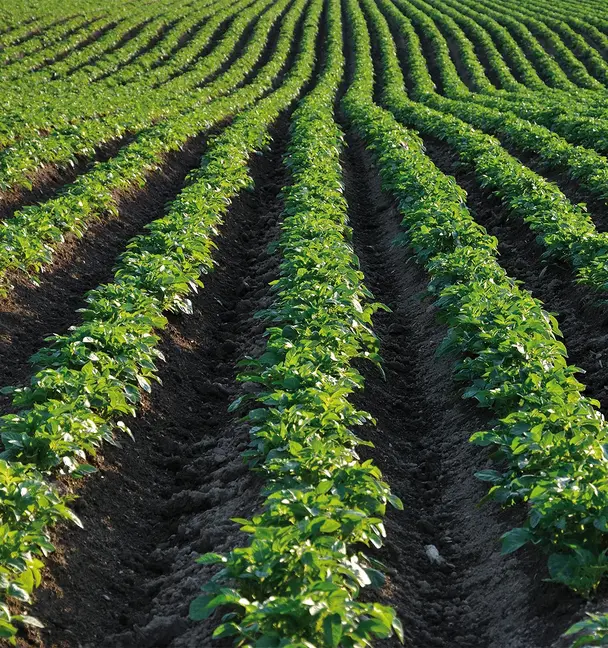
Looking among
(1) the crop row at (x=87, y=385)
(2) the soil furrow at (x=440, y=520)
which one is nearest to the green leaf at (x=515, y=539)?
(2) the soil furrow at (x=440, y=520)

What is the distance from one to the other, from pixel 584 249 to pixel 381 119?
11.6 m

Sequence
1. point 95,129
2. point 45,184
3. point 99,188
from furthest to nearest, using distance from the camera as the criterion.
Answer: point 95,129, point 45,184, point 99,188

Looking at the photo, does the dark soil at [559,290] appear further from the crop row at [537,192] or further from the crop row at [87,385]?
the crop row at [87,385]

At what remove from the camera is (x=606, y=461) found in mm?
4766

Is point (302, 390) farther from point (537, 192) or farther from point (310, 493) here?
point (537, 192)

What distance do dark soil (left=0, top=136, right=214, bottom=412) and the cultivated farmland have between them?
0.14 feet

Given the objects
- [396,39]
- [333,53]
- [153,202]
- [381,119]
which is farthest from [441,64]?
[153,202]

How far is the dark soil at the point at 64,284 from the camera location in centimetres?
838

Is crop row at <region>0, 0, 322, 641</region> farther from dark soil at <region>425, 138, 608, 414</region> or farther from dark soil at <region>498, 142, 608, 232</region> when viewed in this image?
dark soil at <region>498, 142, 608, 232</region>

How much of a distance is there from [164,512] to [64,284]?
16.8 feet

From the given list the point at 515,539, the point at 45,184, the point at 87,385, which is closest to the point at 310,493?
the point at 515,539

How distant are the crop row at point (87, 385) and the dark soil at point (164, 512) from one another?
9.3 inches

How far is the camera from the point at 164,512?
233 inches

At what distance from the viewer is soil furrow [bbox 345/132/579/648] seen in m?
4.62
